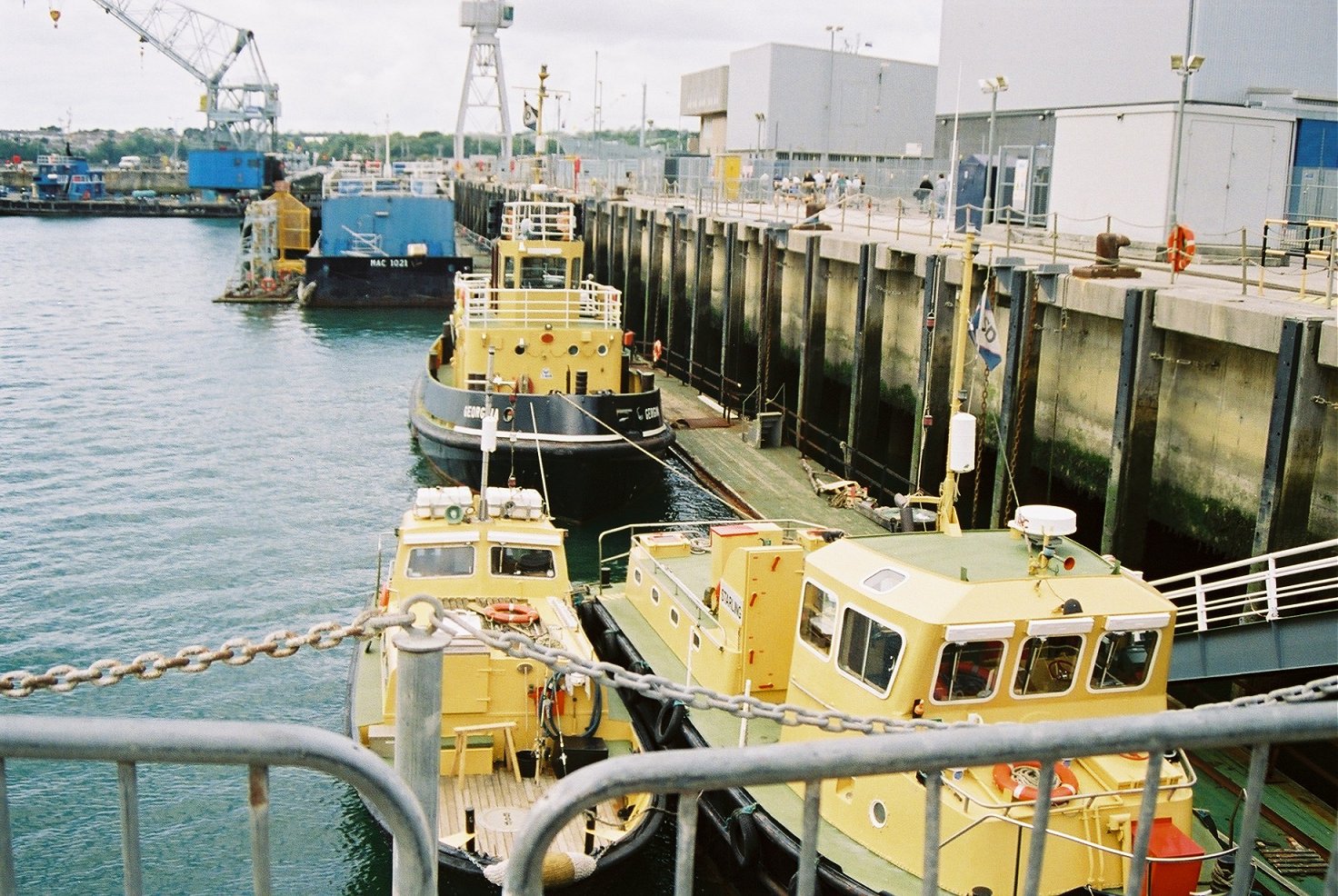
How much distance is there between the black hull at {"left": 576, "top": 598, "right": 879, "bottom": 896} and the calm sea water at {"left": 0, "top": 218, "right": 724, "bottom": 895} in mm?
955

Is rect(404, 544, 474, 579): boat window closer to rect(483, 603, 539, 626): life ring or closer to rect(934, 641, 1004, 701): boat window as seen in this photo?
rect(483, 603, 539, 626): life ring

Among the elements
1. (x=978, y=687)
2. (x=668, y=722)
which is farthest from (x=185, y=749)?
(x=668, y=722)

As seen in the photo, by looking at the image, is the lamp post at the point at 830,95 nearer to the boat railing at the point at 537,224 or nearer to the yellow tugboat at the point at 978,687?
the boat railing at the point at 537,224

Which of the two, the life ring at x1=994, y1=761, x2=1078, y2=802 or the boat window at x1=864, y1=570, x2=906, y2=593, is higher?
the boat window at x1=864, y1=570, x2=906, y2=593

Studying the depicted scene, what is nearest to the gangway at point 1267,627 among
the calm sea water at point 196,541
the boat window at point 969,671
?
the boat window at point 969,671

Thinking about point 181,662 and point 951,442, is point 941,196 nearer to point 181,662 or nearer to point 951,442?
point 951,442

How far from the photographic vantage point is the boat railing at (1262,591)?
38.3 feet

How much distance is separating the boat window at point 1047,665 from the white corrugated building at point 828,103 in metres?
63.0

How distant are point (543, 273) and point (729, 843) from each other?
19.1m

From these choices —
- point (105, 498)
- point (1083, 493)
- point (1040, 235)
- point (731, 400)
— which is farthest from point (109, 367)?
point (1083, 493)

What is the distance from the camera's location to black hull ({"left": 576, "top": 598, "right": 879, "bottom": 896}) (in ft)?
31.1

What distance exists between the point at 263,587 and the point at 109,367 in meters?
21.6

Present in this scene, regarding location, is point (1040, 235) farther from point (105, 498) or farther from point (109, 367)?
point (109, 367)

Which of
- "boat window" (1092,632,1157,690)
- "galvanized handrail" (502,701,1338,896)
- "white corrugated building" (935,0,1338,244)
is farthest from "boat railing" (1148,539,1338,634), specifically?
"white corrugated building" (935,0,1338,244)
